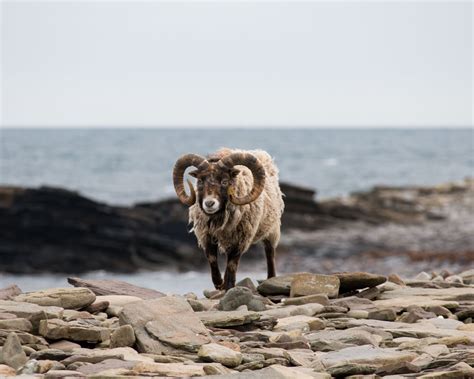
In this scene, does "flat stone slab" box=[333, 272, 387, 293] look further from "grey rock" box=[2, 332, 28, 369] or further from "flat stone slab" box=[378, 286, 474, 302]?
"grey rock" box=[2, 332, 28, 369]

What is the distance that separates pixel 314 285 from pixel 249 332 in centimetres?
253

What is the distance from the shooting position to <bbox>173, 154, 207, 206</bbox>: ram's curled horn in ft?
48.7

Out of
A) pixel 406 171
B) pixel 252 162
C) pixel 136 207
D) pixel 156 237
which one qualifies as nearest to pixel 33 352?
pixel 252 162

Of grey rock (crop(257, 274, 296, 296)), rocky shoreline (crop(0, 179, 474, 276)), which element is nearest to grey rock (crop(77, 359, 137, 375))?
grey rock (crop(257, 274, 296, 296))

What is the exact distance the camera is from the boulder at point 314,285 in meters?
13.9

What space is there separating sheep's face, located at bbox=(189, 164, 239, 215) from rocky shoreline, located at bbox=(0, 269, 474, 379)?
1.31m

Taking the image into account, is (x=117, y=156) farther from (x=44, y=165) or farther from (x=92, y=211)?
(x=92, y=211)

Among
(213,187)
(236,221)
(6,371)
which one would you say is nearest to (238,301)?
(213,187)

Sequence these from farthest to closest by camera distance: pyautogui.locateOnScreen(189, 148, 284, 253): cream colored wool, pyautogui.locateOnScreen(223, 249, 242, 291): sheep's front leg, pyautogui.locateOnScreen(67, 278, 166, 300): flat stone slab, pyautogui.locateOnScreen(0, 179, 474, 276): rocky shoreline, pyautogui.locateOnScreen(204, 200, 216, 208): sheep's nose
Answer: pyautogui.locateOnScreen(0, 179, 474, 276): rocky shoreline, pyautogui.locateOnScreen(189, 148, 284, 253): cream colored wool, pyautogui.locateOnScreen(223, 249, 242, 291): sheep's front leg, pyautogui.locateOnScreen(204, 200, 216, 208): sheep's nose, pyautogui.locateOnScreen(67, 278, 166, 300): flat stone slab

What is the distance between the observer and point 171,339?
10555 mm

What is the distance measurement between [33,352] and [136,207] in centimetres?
3047

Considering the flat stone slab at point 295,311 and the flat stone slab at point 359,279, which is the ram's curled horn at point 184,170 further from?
the flat stone slab at point 295,311

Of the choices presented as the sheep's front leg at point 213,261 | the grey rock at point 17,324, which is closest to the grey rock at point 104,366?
the grey rock at point 17,324

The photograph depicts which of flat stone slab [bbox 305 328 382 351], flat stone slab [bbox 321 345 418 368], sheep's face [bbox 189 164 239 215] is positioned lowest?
flat stone slab [bbox 305 328 382 351]
